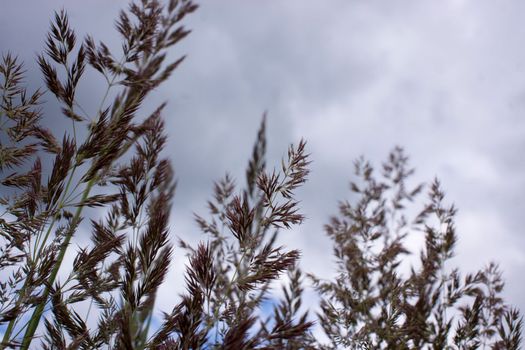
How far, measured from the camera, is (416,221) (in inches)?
278

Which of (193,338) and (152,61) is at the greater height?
(152,61)

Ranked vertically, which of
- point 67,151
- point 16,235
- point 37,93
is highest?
point 37,93

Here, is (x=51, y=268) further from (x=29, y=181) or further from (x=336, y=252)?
(x=336, y=252)

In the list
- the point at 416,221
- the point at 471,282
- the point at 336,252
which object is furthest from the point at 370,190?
the point at 471,282

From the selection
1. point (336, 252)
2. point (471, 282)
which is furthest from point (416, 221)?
point (471, 282)

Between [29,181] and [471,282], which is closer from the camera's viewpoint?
[29,181]

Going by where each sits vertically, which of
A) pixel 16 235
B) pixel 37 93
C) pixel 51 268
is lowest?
pixel 51 268

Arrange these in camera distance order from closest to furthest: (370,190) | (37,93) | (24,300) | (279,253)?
(279,253) → (24,300) → (37,93) → (370,190)

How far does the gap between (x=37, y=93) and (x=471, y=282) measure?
452 centimetres

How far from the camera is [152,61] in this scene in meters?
2.04

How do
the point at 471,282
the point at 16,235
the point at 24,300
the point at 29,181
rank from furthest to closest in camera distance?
the point at 471,282
the point at 29,181
the point at 16,235
the point at 24,300

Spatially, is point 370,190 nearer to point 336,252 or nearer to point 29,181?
point 336,252

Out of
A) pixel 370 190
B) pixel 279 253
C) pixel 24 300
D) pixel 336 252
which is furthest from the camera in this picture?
pixel 370 190

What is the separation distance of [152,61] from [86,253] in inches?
39.1
